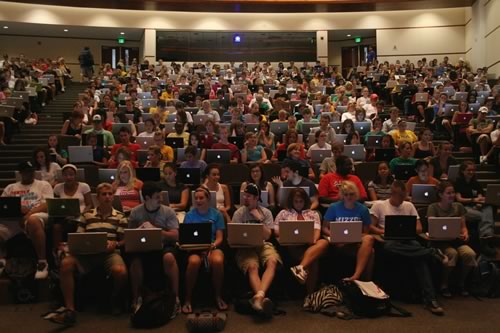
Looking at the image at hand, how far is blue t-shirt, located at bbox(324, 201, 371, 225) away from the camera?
5.05m

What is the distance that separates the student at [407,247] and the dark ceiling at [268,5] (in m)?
14.0

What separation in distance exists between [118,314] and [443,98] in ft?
25.3

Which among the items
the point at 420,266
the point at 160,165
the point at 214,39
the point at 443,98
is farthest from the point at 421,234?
the point at 214,39

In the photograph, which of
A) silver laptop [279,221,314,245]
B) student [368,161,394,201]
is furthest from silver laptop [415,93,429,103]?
silver laptop [279,221,314,245]

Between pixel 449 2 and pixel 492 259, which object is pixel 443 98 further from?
pixel 449 2

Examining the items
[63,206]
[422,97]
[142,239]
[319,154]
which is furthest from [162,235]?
[422,97]

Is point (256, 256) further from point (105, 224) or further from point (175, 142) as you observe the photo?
point (175, 142)

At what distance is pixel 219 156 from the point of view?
7.14m

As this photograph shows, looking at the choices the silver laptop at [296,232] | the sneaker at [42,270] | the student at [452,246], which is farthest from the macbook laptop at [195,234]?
the student at [452,246]

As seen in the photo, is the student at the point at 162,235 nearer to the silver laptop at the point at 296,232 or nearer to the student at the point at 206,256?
the student at the point at 206,256

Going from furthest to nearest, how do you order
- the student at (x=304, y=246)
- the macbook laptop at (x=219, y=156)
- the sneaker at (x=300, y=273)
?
the macbook laptop at (x=219, y=156) < the student at (x=304, y=246) < the sneaker at (x=300, y=273)

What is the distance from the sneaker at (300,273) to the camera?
4512mm

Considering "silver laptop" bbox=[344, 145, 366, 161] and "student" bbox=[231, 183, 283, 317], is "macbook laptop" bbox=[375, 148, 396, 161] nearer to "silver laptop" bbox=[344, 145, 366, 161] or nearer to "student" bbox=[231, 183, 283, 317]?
"silver laptop" bbox=[344, 145, 366, 161]

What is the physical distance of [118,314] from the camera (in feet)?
14.9
